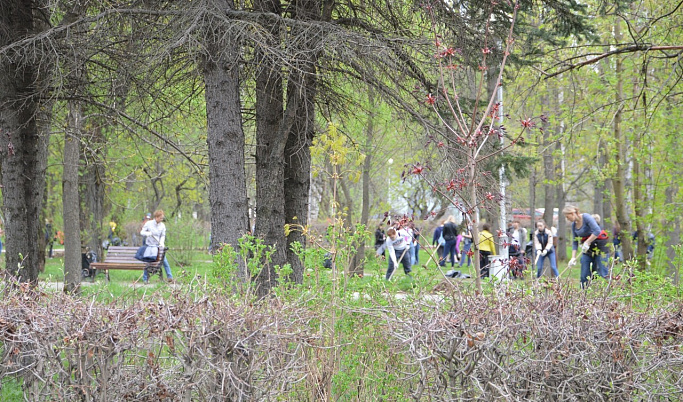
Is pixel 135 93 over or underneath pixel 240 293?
Answer: over

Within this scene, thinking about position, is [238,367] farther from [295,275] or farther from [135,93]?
[135,93]

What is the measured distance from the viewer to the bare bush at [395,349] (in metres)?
3.46

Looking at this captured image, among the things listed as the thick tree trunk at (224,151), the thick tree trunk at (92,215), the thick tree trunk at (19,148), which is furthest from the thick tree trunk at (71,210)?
the thick tree trunk at (92,215)

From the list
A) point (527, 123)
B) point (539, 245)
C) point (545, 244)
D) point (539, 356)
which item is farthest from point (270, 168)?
point (545, 244)

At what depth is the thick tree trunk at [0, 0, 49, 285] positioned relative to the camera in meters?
7.17

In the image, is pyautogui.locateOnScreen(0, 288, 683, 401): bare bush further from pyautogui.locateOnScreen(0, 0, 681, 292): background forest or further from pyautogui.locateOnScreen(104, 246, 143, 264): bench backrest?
pyautogui.locateOnScreen(104, 246, 143, 264): bench backrest

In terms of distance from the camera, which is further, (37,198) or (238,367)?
(37,198)

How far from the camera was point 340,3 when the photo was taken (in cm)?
866

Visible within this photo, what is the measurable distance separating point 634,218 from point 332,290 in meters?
11.6

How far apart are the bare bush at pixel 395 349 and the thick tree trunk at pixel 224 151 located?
139 inches

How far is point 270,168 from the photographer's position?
8.45 metres

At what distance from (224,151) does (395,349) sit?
4007 millimetres

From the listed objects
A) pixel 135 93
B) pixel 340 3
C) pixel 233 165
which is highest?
pixel 340 3

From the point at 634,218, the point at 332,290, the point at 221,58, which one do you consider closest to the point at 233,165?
the point at 221,58
